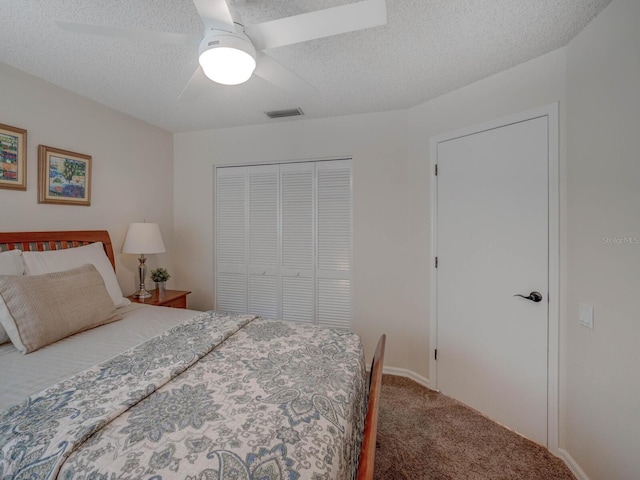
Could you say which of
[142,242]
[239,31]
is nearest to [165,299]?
[142,242]

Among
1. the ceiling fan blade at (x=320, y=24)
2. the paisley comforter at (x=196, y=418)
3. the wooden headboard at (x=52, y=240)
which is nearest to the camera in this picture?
the paisley comforter at (x=196, y=418)

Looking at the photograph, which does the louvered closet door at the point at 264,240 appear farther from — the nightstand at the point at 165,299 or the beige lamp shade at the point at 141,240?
the beige lamp shade at the point at 141,240

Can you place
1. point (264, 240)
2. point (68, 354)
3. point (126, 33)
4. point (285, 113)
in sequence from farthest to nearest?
1. point (264, 240)
2. point (285, 113)
3. point (68, 354)
4. point (126, 33)

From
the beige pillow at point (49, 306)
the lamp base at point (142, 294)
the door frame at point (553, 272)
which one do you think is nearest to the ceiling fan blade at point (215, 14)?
the beige pillow at point (49, 306)

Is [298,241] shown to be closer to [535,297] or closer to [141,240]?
[141,240]

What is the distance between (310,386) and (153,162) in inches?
120

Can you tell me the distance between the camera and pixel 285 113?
2.82m

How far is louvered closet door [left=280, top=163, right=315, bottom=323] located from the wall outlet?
2079 millimetres

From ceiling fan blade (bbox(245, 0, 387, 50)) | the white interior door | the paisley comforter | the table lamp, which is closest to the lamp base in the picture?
the table lamp

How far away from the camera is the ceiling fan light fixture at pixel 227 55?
Result: 4.11 feet

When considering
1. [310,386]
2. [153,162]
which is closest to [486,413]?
→ [310,386]

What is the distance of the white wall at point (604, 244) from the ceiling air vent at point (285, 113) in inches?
79.3

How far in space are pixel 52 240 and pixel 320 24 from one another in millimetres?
2444

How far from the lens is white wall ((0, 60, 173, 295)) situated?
2.04m
